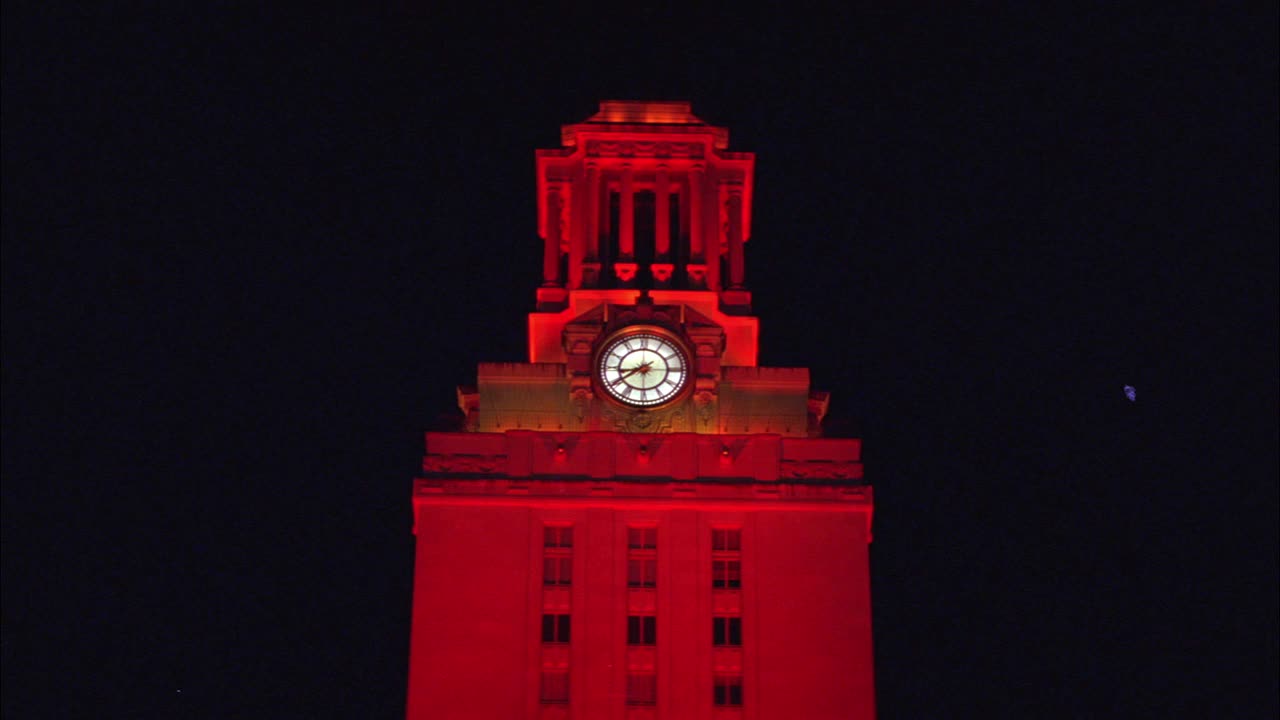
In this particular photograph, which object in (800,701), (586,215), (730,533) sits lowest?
(800,701)

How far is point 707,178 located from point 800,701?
67.9ft

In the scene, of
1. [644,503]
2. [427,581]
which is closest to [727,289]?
[644,503]

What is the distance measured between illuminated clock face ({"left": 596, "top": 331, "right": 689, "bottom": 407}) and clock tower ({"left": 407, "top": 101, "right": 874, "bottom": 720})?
6 centimetres

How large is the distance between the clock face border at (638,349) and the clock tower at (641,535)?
0.23ft

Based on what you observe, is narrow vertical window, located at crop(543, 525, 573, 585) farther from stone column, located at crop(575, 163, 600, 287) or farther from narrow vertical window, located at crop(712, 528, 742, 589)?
stone column, located at crop(575, 163, 600, 287)

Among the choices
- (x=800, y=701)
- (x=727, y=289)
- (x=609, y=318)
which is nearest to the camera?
(x=800, y=701)

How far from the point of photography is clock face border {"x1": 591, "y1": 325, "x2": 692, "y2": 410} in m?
77.5

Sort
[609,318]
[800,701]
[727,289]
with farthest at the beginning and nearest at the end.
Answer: [727,289] < [609,318] < [800,701]

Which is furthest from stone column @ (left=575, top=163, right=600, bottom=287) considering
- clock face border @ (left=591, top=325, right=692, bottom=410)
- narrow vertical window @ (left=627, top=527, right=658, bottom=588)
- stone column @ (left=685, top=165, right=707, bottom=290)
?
narrow vertical window @ (left=627, top=527, right=658, bottom=588)

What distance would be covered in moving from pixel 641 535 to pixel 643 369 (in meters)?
5.44

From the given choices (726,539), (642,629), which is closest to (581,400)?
(726,539)

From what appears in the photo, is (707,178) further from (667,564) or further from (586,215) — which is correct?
(667,564)

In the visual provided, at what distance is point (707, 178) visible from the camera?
85.3 m

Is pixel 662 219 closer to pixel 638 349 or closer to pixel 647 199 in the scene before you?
pixel 647 199
